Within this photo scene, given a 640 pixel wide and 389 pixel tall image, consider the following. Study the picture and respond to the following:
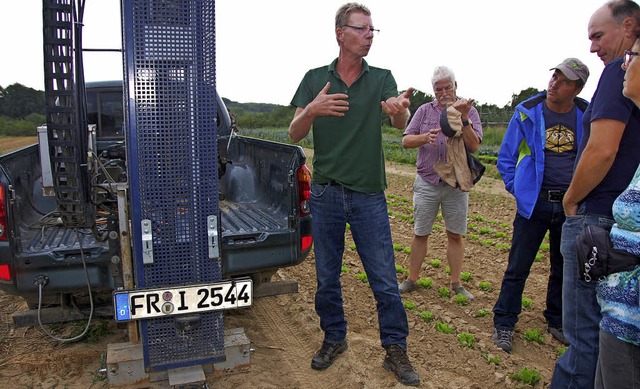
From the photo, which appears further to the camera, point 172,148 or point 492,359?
point 492,359

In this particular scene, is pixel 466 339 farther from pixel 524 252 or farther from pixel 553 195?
pixel 553 195

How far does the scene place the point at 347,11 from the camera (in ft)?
11.1

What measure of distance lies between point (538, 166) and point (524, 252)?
0.67m

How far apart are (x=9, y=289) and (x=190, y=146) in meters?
1.67

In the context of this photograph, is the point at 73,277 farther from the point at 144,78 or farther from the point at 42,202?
the point at 144,78

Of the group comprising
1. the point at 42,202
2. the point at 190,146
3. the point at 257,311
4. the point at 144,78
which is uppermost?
the point at 144,78

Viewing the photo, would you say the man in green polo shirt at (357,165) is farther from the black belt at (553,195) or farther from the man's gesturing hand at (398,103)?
the black belt at (553,195)

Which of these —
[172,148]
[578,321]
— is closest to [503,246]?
[578,321]

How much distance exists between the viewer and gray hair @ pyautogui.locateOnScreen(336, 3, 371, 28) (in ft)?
11.1

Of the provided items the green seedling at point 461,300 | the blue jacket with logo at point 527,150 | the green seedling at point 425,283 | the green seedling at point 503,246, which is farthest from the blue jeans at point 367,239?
the green seedling at point 503,246

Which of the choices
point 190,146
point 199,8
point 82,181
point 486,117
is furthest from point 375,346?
point 486,117

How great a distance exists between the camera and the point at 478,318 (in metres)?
4.72

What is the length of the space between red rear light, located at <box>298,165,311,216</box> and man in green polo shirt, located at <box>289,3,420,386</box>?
325mm

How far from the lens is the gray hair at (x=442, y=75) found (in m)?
4.73
